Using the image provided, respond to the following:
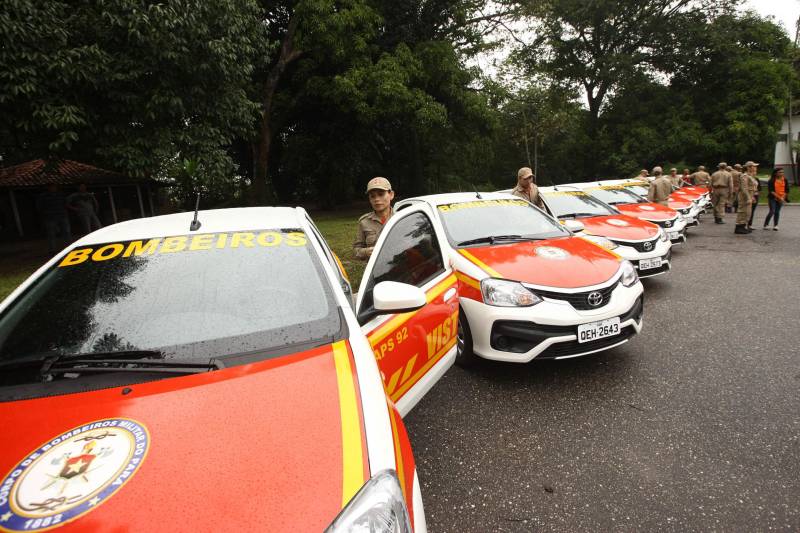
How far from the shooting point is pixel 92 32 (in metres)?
8.54

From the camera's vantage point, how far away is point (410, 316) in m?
2.57

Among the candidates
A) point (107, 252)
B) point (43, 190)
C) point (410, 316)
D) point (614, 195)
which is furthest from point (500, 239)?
point (43, 190)

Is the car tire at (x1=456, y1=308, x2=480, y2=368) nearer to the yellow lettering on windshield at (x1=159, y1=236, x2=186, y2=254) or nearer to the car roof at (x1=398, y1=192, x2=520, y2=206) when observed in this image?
the car roof at (x1=398, y1=192, x2=520, y2=206)

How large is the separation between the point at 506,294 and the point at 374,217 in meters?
1.53

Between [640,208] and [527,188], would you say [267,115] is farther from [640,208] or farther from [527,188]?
[640,208]

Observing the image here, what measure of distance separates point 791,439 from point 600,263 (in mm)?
1674

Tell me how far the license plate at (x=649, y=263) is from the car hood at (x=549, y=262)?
203 centimetres

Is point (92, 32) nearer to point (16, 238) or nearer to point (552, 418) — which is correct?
point (552, 418)

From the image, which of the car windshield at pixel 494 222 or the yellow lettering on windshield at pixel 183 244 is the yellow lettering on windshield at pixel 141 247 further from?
the car windshield at pixel 494 222

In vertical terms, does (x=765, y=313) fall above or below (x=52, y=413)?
below

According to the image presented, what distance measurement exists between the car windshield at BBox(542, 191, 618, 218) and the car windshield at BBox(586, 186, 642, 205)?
5.92 feet

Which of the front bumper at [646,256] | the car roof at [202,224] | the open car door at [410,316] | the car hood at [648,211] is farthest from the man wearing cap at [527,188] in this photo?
the car roof at [202,224]

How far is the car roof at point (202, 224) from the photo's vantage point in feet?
7.64

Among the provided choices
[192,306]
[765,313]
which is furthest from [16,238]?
[765,313]
